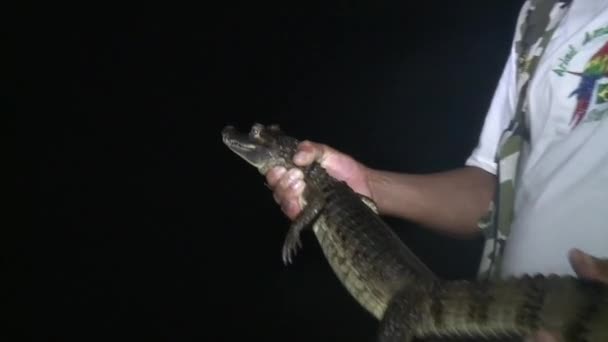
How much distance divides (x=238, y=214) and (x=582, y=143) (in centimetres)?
184

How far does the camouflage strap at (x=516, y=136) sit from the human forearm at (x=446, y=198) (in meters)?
0.19

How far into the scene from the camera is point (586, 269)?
79 centimetres

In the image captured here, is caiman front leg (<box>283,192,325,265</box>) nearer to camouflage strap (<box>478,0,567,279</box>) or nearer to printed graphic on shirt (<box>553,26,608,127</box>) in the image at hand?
camouflage strap (<box>478,0,567,279</box>)

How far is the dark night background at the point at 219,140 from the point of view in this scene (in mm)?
2449

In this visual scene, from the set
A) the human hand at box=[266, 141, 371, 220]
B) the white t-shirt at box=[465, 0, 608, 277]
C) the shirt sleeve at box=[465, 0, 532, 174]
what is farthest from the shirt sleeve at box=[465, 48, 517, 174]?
the human hand at box=[266, 141, 371, 220]

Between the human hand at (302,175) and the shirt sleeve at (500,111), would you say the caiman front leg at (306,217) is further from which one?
the shirt sleeve at (500,111)

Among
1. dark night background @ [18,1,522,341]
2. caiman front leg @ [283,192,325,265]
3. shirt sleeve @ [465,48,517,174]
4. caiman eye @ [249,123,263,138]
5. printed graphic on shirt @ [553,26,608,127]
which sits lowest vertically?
dark night background @ [18,1,522,341]

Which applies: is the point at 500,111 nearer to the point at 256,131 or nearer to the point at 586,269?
the point at 586,269

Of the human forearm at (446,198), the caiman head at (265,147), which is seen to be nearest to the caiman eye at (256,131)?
the caiman head at (265,147)

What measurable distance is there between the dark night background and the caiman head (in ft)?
2.86

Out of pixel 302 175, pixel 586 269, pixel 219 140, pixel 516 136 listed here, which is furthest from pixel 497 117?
pixel 219 140

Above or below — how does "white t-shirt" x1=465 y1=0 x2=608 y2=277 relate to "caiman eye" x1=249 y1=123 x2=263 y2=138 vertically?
above

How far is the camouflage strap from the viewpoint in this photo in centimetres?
111

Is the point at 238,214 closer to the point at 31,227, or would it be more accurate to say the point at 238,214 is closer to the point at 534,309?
the point at 31,227
